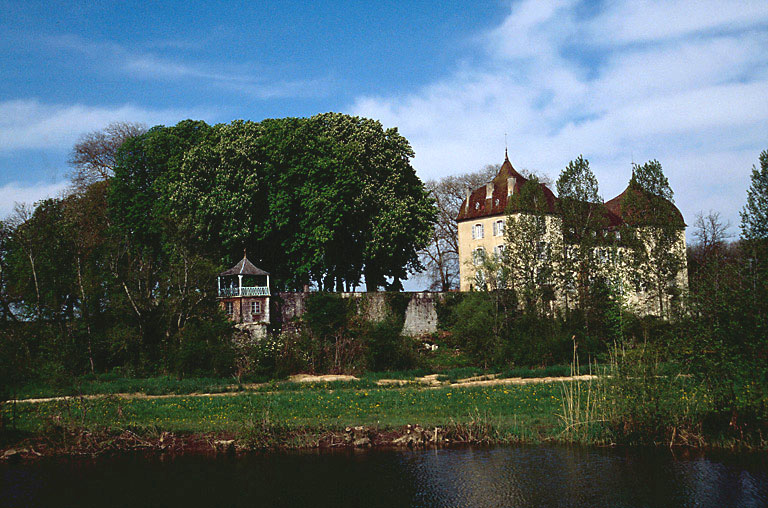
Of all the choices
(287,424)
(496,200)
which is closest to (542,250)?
(496,200)

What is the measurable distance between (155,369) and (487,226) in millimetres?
34008

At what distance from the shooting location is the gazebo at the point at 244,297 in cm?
3972

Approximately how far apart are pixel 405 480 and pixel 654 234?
108 ft

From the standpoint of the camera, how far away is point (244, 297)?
39.8 metres

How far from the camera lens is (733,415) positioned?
1421 cm

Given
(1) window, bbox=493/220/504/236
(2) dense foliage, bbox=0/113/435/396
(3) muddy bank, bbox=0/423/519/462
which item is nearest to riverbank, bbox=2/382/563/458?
(3) muddy bank, bbox=0/423/519/462

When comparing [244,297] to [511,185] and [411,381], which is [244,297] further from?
[511,185]

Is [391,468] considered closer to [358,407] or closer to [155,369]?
[358,407]

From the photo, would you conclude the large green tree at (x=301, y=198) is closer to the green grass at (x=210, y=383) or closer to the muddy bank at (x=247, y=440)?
the green grass at (x=210, y=383)

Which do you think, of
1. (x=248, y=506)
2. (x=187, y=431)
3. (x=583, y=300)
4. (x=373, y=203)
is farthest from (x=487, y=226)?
(x=248, y=506)

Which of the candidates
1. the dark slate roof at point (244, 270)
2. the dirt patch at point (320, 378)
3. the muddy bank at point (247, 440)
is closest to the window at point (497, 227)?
the dark slate roof at point (244, 270)

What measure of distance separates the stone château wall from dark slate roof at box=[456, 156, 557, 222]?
1518cm

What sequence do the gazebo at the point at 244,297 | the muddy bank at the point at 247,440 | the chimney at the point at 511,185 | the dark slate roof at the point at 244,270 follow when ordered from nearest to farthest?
the muddy bank at the point at 247,440 → the gazebo at the point at 244,297 → the dark slate roof at the point at 244,270 → the chimney at the point at 511,185

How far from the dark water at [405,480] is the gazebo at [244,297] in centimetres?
2437
